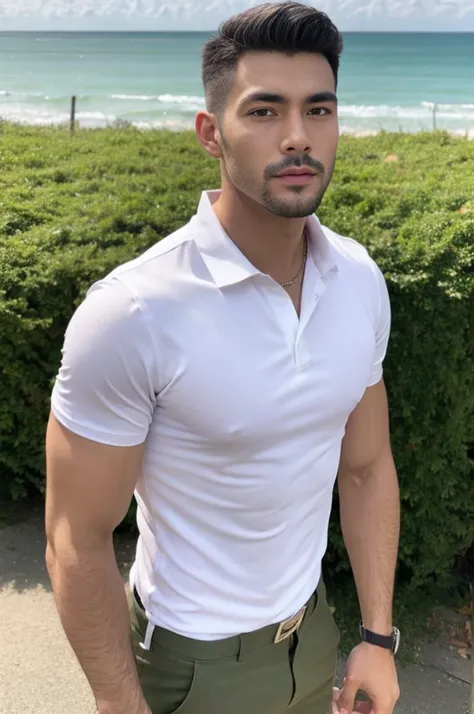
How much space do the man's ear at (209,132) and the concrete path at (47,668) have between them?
2449 millimetres

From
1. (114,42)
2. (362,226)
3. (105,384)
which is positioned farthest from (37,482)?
(114,42)

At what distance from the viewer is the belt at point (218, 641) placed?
1.64 meters

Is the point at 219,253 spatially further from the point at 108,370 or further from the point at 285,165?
the point at 108,370

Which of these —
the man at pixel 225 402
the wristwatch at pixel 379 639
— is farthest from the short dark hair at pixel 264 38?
the wristwatch at pixel 379 639

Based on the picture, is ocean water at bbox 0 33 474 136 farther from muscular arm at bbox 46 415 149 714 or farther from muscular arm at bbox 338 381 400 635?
muscular arm at bbox 46 415 149 714

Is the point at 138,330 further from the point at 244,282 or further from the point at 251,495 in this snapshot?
the point at 251,495

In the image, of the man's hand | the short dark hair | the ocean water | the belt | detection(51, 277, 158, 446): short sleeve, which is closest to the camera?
detection(51, 277, 158, 446): short sleeve

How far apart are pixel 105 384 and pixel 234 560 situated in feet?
1.90

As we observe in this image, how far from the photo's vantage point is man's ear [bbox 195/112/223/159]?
4.94ft

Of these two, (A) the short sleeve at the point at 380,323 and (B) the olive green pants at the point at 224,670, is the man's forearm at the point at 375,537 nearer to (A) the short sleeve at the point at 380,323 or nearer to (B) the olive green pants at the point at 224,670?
(B) the olive green pants at the point at 224,670

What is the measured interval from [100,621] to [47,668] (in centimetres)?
186

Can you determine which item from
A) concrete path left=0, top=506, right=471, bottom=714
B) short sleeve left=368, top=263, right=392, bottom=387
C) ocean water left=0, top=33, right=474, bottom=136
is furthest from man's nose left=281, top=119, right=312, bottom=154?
ocean water left=0, top=33, right=474, bottom=136

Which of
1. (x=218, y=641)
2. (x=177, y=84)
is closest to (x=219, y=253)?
(x=218, y=641)

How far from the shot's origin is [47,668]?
118 inches
